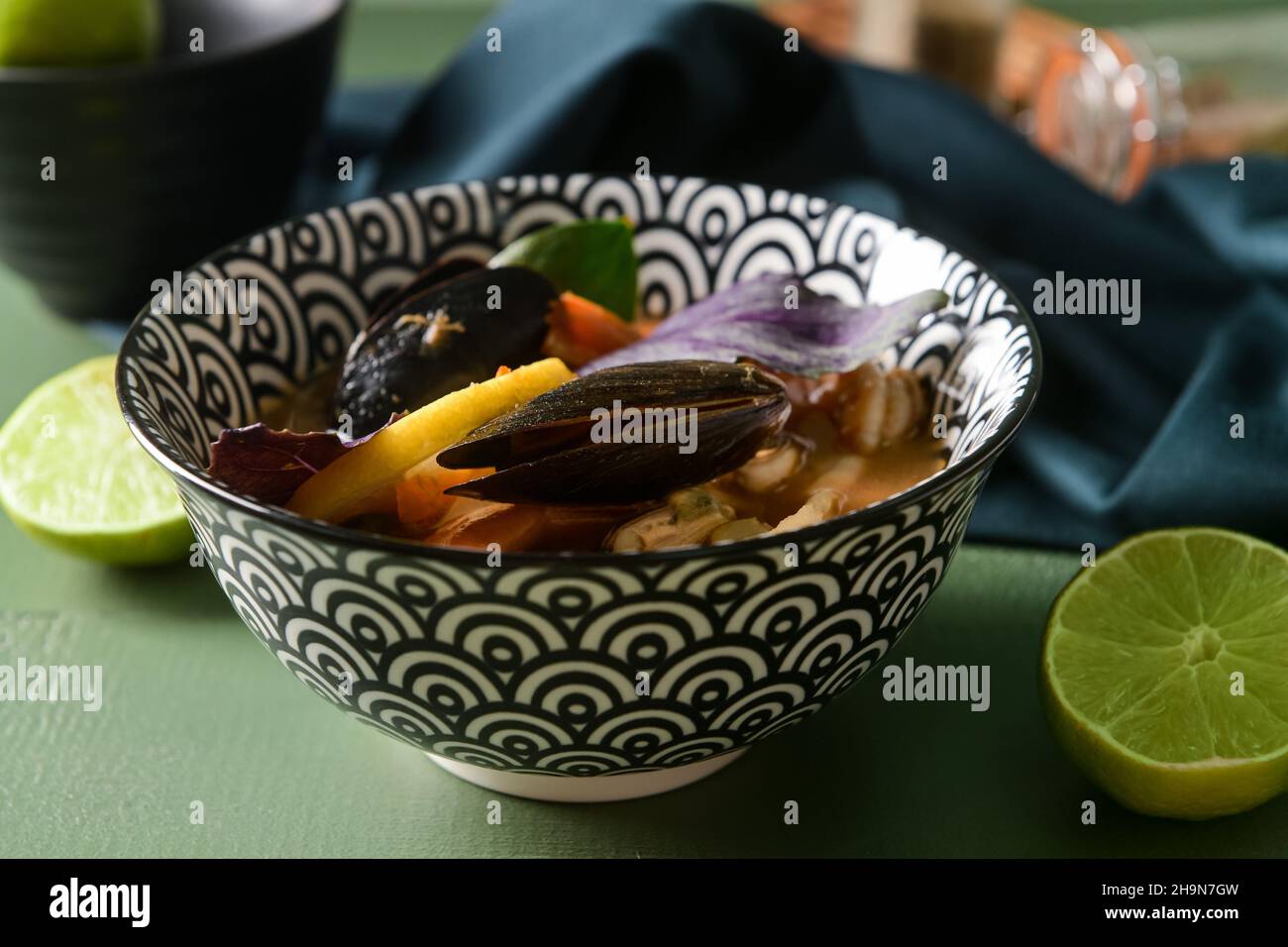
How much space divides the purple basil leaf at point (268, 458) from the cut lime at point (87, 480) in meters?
0.29

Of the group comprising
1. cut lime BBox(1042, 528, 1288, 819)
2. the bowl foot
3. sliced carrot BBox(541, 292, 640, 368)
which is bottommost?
the bowl foot

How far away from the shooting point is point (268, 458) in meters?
0.91

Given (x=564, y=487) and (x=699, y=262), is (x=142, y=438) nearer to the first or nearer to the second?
(x=564, y=487)

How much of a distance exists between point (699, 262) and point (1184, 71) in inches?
45.2

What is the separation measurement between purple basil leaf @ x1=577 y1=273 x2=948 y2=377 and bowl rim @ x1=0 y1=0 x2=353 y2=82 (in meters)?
0.58

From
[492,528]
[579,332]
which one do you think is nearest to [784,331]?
[579,332]

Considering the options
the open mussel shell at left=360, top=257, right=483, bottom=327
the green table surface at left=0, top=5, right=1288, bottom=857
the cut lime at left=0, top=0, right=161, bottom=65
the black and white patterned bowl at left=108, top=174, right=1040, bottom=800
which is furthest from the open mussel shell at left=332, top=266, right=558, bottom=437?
the cut lime at left=0, top=0, right=161, bottom=65

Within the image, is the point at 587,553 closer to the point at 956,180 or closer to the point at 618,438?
the point at 618,438

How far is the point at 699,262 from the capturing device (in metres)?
1.34

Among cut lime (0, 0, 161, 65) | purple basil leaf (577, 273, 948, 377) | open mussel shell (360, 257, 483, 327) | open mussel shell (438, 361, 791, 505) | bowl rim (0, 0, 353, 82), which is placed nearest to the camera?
open mussel shell (438, 361, 791, 505)

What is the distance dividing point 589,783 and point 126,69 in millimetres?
866

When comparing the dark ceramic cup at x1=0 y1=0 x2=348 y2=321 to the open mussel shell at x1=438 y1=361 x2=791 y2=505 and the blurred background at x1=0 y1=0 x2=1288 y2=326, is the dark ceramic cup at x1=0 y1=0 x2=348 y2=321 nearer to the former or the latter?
the blurred background at x1=0 y1=0 x2=1288 y2=326

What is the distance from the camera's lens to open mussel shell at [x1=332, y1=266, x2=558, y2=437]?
42.3 inches
